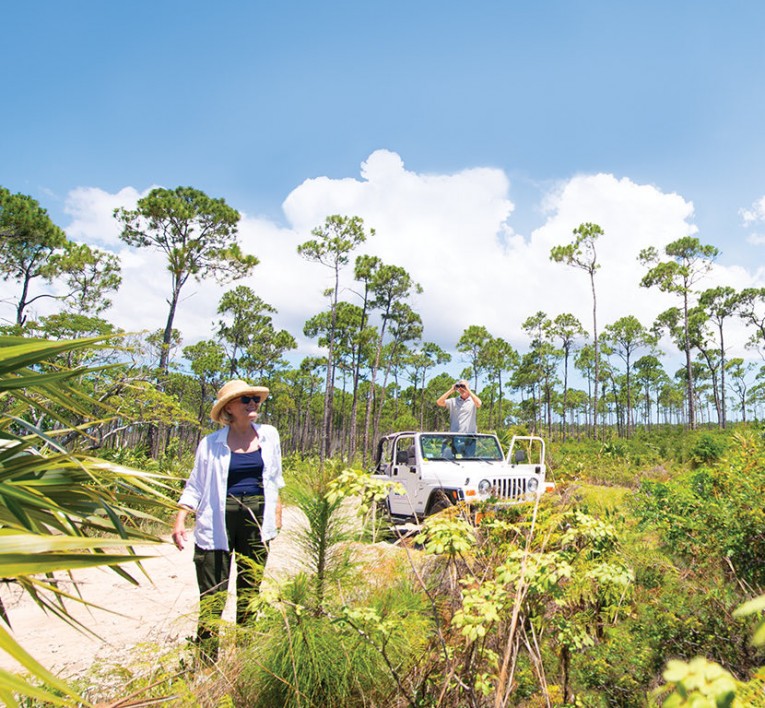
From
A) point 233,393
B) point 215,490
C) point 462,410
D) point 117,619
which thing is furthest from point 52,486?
point 462,410

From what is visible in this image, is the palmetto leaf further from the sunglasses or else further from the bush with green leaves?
the bush with green leaves

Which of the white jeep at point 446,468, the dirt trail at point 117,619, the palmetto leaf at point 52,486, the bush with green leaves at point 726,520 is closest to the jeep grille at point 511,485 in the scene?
the white jeep at point 446,468

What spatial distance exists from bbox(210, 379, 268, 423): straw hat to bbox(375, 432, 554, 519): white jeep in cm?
288

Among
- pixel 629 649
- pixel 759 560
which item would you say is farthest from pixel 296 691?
pixel 759 560

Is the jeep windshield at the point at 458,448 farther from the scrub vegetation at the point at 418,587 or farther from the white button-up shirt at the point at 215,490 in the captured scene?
the white button-up shirt at the point at 215,490

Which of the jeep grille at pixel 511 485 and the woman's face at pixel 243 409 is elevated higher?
the woman's face at pixel 243 409

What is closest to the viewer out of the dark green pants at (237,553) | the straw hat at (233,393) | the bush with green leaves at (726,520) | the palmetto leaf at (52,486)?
the palmetto leaf at (52,486)

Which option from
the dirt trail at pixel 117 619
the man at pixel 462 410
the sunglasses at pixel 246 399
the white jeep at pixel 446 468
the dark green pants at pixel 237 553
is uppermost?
the man at pixel 462 410

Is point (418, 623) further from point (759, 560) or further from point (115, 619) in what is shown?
point (115, 619)

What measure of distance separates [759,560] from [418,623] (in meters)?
2.56

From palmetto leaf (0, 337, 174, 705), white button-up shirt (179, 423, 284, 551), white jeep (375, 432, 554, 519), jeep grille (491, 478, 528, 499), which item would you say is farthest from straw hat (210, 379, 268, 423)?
jeep grille (491, 478, 528, 499)

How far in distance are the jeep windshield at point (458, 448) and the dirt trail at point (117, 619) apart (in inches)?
133

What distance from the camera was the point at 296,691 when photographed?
175cm

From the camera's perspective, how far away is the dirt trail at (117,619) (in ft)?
8.05
